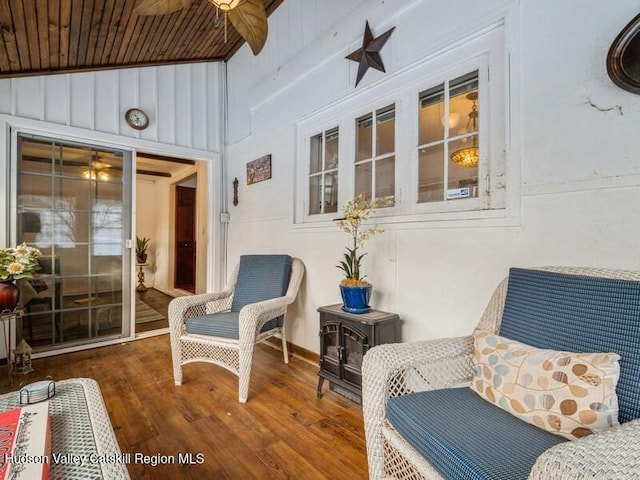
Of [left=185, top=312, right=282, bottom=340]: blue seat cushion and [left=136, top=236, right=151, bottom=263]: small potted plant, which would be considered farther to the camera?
[left=136, top=236, right=151, bottom=263]: small potted plant

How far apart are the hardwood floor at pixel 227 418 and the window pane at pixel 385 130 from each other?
1762 millimetres

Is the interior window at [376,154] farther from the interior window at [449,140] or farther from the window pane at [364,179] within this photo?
the interior window at [449,140]

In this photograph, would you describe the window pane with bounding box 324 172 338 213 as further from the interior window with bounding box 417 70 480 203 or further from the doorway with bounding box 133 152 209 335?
the doorway with bounding box 133 152 209 335

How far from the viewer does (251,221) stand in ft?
12.0

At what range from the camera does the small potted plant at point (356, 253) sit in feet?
6.85

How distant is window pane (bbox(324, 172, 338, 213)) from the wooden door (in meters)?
4.32

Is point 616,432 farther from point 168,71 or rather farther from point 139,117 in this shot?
point 168,71

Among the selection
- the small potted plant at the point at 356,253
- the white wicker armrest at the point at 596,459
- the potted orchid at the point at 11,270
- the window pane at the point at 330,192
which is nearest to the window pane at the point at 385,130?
the small potted plant at the point at 356,253

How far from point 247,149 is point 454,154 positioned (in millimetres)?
2528

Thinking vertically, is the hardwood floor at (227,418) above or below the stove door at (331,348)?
below

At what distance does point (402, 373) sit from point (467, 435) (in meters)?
0.35

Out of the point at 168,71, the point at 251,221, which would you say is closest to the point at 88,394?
the point at 251,221

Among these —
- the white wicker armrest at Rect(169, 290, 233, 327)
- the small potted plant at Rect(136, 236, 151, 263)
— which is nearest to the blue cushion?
the white wicker armrest at Rect(169, 290, 233, 327)

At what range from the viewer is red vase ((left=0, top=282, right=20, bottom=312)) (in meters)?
2.39
